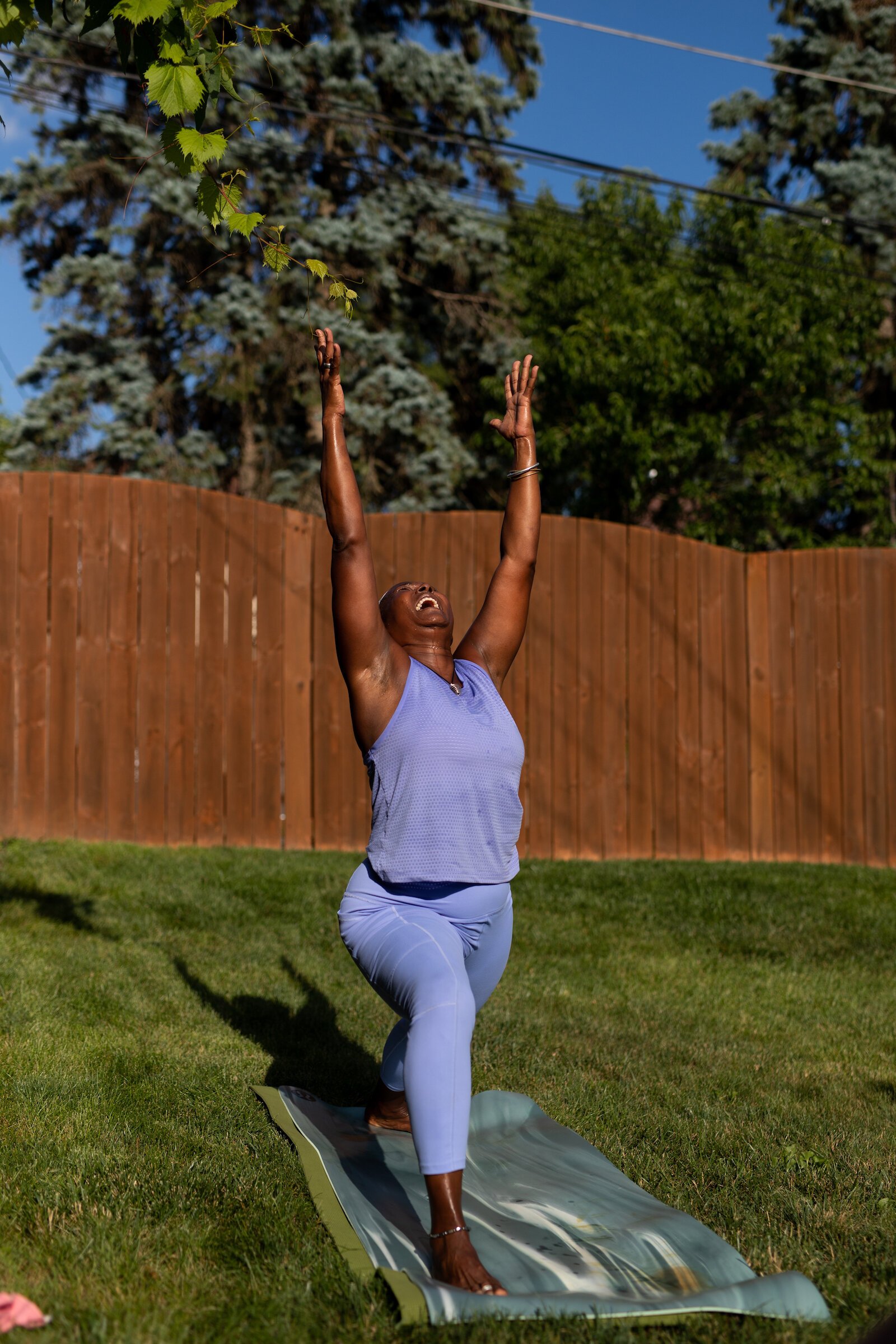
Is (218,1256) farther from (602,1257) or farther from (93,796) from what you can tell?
(93,796)

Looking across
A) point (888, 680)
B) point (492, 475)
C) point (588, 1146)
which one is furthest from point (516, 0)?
point (588, 1146)

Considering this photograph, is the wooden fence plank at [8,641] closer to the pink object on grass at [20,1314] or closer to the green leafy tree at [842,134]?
the pink object on grass at [20,1314]

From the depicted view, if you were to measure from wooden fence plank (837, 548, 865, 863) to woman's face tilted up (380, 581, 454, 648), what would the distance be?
5.50m

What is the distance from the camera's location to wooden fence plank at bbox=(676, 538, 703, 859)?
25.4 feet

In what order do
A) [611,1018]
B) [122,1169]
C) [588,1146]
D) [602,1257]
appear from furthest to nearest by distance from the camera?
1. [611,1018]
2. [588,1146]
3. [122,1169]
4. [602,1257]

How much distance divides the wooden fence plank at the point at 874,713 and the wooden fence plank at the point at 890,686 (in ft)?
0.07

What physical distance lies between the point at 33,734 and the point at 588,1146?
4.68m

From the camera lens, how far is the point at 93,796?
6.98 meters

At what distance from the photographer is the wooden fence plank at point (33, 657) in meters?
6.89

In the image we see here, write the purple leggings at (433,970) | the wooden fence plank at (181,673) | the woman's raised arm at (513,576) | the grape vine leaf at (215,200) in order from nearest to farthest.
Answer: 1. the purple leggings at (433,970)
2. the grape vine leaf at (215,200)
3. the woman's raised arm at (513,576)
4. the wooden fence plank at (181,673)

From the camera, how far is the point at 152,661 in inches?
279

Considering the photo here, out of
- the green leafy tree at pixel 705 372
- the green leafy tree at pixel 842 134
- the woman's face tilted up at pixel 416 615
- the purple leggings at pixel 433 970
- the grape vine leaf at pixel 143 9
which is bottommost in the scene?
the purple leggings at pixel 433 970

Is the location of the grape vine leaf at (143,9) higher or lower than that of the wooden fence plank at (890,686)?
higher

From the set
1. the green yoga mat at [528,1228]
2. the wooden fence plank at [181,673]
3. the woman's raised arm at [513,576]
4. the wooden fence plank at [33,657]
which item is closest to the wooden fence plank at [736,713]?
the wooden fence plank at [181,673]
